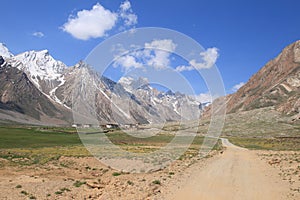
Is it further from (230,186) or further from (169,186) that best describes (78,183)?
(230,186)

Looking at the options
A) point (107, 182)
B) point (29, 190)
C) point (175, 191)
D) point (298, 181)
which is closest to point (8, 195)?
point (29, 190)

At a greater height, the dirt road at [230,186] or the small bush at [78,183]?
the dirt road at [230,186]

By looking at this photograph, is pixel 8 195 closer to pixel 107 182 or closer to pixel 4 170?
pixel 107 182

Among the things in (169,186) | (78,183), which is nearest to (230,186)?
(169,186)

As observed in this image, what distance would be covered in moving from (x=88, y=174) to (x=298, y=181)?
70.2 feet

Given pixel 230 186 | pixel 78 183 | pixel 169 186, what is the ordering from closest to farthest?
1. pixel 230 186
2. pixel 169 186
3. pixel 78 183

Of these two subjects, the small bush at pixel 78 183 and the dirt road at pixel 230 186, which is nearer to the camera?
the dirt road at pixel 230 186

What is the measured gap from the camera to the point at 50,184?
27172 mm

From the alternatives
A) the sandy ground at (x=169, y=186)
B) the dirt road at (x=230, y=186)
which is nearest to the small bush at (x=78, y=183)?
the sandy ground at (x=169, y=186)

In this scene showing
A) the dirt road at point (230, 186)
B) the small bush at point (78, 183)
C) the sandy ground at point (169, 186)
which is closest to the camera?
the dirt road at point (230, 186)

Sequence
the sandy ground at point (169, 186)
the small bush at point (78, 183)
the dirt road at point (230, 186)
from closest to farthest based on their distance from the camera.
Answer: the dirt road at point (230, 186) → the sandy ground at point (169, 186) → the small bush at point (78, 183)

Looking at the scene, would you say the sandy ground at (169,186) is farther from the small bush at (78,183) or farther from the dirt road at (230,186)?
the small bush at (78,183)

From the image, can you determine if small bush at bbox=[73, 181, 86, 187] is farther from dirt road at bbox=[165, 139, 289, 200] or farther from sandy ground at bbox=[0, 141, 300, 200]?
dirt road at bbox=[165, 139, 289, 200]

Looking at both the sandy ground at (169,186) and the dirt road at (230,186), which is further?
the sandy ground at (169,186)
